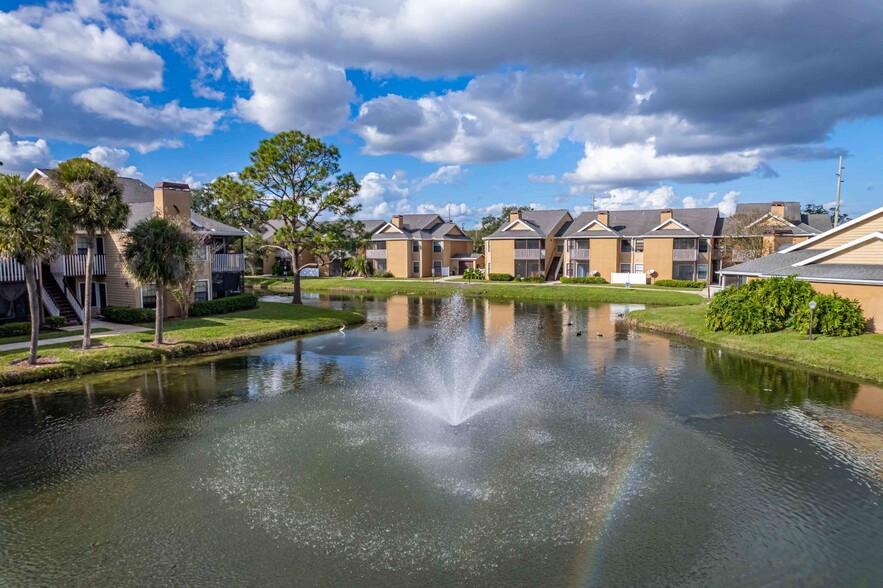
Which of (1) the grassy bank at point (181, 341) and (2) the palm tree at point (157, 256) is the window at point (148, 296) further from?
(2) the palm tree at point (157, 256)

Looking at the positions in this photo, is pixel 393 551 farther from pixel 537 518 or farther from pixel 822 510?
pixel 822 510

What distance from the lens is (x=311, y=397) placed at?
20734mm

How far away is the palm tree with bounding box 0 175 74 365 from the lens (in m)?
21.7

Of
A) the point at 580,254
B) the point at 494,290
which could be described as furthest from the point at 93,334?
the point at 580,254

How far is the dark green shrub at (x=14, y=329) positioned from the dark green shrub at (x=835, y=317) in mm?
40376

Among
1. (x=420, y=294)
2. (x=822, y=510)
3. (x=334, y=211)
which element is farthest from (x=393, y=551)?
(x=420, y=294)

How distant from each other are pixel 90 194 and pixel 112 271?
36.9 feet

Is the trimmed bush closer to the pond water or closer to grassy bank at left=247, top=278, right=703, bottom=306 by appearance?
the pond water

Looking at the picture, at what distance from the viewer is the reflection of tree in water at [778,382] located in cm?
2100

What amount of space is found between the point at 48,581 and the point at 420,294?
5239 centimetres

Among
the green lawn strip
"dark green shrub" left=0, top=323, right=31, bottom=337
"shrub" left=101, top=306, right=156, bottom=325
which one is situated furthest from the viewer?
"shrub" left=101, top=306, right=156, bottom=325

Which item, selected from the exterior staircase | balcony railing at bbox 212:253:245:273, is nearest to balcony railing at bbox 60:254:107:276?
the exterior staircase

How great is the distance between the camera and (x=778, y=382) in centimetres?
2344

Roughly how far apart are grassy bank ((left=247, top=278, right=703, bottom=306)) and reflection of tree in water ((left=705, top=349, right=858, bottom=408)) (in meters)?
24.1
